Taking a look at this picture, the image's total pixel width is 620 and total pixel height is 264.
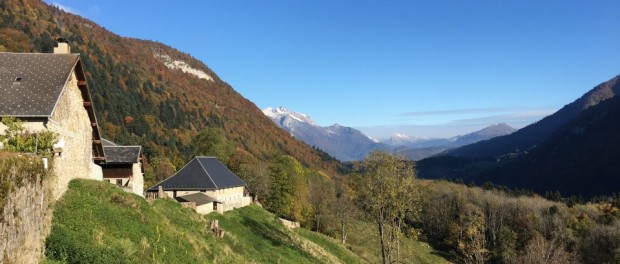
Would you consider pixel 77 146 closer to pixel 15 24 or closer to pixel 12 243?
pixel 12 243

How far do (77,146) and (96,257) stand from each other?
424 inches

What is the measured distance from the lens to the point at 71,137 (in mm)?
22453

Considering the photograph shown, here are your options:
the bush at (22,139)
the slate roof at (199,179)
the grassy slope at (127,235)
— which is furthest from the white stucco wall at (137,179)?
the bush at (22,139)

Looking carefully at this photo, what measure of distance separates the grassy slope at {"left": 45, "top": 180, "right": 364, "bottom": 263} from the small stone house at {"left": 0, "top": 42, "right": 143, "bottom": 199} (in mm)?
1493

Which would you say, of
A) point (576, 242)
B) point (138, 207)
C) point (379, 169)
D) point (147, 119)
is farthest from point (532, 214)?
point (147, 119)

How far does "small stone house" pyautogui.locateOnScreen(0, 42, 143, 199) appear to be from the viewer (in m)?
18.9

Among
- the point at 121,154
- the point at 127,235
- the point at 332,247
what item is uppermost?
the point at 121,154

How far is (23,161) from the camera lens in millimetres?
14227

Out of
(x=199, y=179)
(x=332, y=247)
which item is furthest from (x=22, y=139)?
(x=332, y=247)

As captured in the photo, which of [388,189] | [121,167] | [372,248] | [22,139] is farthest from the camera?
[372,248]

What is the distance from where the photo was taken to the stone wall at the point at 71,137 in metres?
19.9

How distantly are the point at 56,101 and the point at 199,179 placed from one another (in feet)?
101

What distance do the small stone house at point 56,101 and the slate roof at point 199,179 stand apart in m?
22.5

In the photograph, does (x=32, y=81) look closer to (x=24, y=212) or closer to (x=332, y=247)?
(x=24, y=212)
